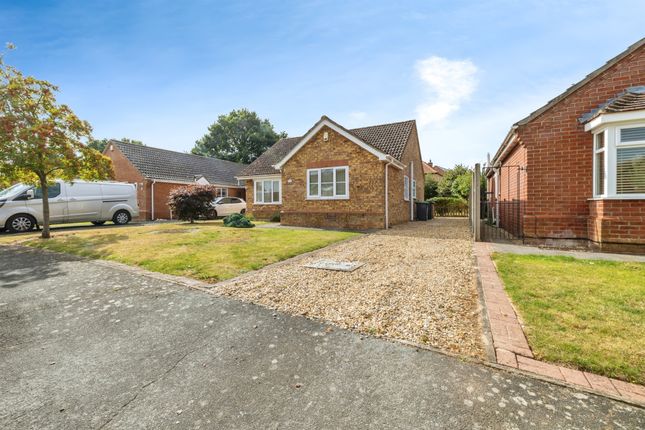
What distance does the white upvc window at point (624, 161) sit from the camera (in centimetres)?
744

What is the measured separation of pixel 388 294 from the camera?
480 cm

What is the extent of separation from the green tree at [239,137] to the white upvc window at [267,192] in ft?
101

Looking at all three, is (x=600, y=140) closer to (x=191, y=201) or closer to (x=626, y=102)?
(x=626, y=102)

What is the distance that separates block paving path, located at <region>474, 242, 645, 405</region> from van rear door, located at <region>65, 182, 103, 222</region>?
1889 centimetres

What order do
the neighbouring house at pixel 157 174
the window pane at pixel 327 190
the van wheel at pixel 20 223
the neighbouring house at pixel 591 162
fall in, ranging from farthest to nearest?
1. the neighbouring house at pixel 157 174
2. the window pane at pixel 327 190
3. the van wheel at pixel 20 223
4. the neighbouring house at pixel 591 162

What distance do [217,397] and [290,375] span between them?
0.63m

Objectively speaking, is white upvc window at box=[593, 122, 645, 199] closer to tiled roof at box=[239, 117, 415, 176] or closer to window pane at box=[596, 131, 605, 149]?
window pane at box=[596, 131, 605, 149]

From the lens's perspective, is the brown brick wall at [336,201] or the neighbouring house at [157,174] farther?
the neighbouring house at [157,174]

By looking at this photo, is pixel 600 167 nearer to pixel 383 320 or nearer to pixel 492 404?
pixel 383 320

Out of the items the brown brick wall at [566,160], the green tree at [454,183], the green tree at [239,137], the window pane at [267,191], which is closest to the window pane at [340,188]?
the window pane at [267,191]

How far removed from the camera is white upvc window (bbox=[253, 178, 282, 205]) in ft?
69.3

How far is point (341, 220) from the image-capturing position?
1534cm

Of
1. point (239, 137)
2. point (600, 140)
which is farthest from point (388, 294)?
point (239, 137)

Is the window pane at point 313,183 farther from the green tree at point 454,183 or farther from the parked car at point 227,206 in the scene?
the green tree at point 454,183
